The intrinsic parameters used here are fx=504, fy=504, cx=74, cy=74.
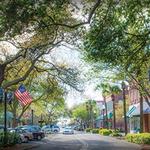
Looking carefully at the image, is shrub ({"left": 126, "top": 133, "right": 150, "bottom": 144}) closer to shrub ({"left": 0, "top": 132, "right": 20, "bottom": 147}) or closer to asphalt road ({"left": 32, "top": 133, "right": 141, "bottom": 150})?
asphalt road ({"left": 32, "top": 133, "right": 141, "bottom": 150})

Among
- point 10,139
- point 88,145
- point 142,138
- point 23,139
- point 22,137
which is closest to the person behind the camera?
point 10,139

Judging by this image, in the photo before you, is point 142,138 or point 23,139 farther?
point 23,139

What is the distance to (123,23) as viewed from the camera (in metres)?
24.9

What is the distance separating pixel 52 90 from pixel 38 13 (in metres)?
29.3

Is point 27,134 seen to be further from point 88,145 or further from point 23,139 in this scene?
point 88,145

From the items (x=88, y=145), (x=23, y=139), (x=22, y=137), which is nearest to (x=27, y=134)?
(x=23, y=139)

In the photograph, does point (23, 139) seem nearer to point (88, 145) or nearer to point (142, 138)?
point (88, 145)

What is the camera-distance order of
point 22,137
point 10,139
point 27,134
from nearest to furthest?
point 10,139 < point 22,137 < point 27,134

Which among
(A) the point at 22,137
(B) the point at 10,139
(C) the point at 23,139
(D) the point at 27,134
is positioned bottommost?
(B) the point at 10,139

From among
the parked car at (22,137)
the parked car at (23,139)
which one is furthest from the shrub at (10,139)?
the parked car at (23,139)

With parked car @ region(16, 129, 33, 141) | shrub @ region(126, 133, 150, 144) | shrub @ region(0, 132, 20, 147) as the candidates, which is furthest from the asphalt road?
shrub @ region(0, 132, 20, 147)

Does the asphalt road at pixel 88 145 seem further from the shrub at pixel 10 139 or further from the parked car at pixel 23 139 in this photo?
the shrub at pixel 10 139

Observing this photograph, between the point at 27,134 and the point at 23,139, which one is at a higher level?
the point at 27,134

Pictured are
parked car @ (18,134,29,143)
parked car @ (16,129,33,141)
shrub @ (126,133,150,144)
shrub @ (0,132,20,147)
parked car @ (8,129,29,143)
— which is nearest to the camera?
shrub @ (0,132,20,147)
